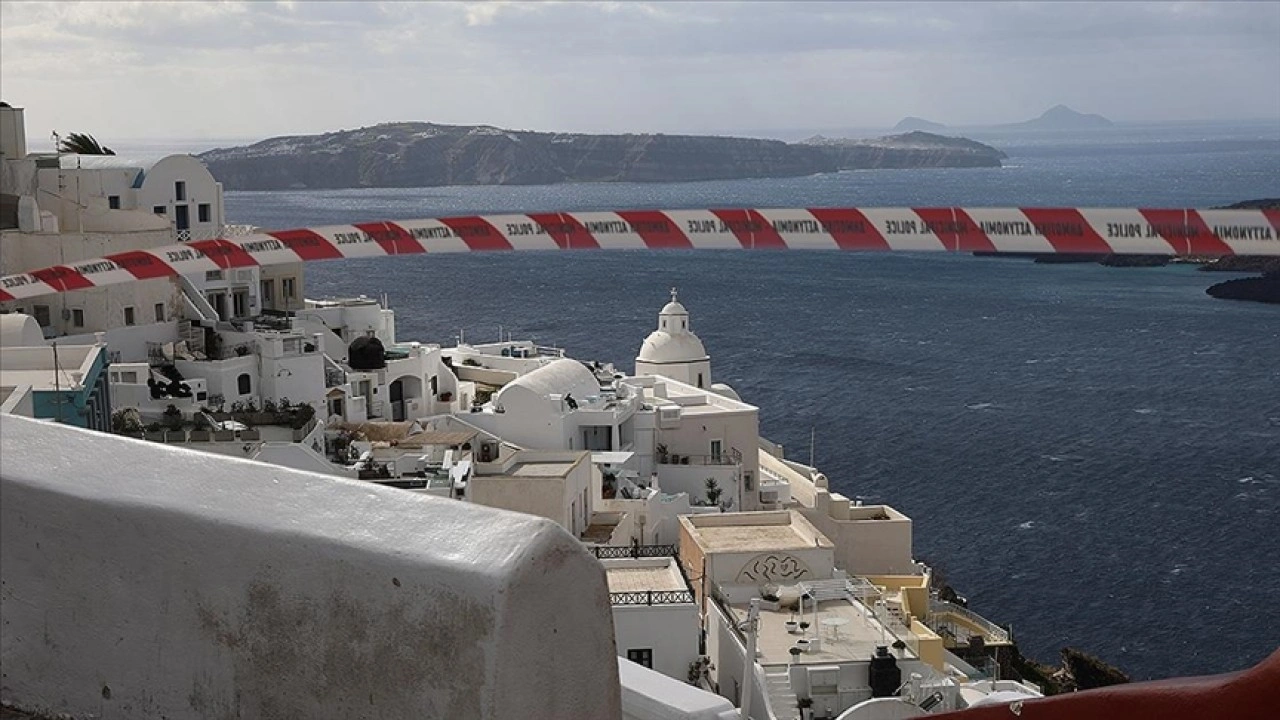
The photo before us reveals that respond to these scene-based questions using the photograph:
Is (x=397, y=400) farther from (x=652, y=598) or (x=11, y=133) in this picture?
(x=652, y=598)

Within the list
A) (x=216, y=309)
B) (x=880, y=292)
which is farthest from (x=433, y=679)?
(x=880, y=292)

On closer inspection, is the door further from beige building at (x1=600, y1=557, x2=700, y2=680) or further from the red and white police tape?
the red and white police tape

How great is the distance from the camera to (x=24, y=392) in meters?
9.17

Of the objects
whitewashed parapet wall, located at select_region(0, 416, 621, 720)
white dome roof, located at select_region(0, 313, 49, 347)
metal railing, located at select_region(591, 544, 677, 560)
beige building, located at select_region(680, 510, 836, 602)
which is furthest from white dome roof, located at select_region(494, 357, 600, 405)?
whitewashed parapet wall, located at select_region(0, 416, 621, 720)

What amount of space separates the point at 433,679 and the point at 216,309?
2945 cm

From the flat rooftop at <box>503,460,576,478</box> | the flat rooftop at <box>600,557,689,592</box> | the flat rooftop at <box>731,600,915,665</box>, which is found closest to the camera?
the flat rooftop at <box>731,600,915,665</box>

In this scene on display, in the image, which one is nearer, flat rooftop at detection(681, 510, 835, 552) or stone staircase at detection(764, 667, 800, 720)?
stone staircase at detection(764, 667, 800, 720)

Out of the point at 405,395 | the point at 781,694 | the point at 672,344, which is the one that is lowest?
the point at 781,694

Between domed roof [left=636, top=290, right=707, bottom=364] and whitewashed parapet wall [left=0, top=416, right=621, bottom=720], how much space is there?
33.9 meters

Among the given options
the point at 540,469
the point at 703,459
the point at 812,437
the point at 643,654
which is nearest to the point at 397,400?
the point at 703,459

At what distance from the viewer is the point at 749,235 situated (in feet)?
27.4

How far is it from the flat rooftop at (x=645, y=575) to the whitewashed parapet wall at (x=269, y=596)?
50.1ft

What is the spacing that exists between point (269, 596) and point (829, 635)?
16.3m

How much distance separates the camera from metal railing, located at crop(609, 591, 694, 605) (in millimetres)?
18844
